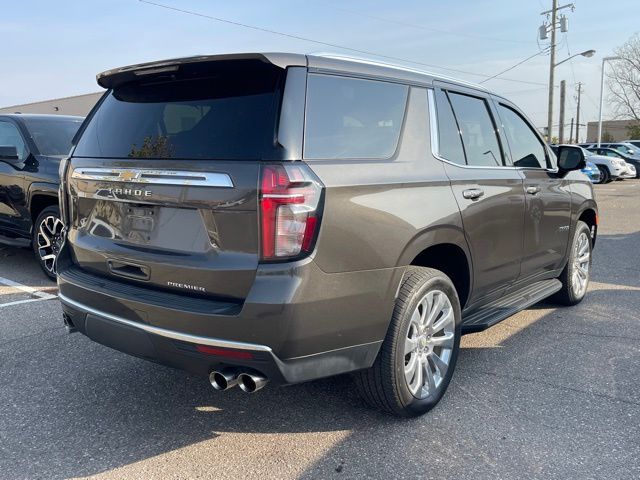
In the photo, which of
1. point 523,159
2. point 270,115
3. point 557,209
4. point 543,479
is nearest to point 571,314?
point 557,209

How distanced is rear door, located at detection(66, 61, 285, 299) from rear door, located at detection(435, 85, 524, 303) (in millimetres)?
1317

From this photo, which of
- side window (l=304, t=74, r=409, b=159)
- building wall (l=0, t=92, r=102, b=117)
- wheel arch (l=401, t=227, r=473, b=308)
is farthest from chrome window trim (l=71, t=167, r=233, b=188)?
building wall (l=0, t=92, r=102, b=117)

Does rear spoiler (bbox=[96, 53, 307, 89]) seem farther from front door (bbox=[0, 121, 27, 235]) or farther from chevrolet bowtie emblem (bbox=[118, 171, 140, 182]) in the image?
front door (bbox=[0, 121, 27, 235])

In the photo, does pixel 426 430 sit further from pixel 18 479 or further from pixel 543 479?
pixel 18 479

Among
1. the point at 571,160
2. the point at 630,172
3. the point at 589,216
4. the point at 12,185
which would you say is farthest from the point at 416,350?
the point at 630,172

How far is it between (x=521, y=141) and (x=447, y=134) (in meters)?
1.30

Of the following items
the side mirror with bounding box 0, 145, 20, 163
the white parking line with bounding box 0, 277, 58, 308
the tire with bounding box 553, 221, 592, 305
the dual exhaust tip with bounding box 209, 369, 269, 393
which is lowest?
the white parking line with bounding box 0, 277, 58, 308

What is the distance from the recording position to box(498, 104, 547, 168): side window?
14.2ft

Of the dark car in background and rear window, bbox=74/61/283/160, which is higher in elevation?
rear window, bbox=74/61/283/160

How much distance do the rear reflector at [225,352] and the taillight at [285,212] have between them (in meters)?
0.43

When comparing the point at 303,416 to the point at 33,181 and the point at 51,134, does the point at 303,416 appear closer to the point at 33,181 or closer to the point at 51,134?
the point at 33,181

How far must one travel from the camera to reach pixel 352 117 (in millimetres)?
2865

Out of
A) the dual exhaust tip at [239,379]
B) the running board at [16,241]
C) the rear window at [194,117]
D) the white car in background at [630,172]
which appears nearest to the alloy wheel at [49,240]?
the running board at [16,241]

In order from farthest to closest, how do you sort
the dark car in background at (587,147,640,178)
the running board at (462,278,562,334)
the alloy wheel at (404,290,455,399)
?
1. the dark car in background at (587,147,640,178)
2. the running board at (462,278,562,334)
3. the alloy wheel at (404,290,455,399)
